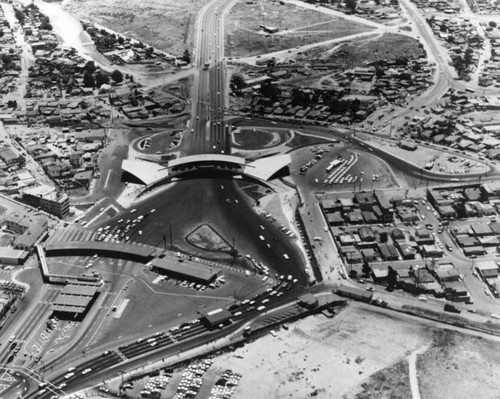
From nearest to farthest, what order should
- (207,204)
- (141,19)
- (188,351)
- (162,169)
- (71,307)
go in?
(188,351) < (71,307) < (207,204) < (162,169) < (141,19)

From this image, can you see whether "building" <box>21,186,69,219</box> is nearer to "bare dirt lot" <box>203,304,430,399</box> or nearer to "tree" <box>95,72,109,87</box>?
"bare dirt lot" <box>203,304,430,399</box>

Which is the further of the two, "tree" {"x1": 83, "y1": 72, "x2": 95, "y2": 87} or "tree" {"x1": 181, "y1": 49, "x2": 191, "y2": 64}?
"tree" {"x1": 181, "y1": 49, "x2": 191, "y2": 64}

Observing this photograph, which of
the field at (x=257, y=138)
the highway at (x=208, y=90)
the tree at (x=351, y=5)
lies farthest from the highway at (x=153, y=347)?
the tree at (x=351, y=5)

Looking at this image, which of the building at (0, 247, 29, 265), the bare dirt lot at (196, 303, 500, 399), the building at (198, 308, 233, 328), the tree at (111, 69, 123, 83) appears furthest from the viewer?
the tree at (111, 69, 123, 83)

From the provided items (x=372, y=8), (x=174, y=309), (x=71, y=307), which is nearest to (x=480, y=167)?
(x=174, y=309)

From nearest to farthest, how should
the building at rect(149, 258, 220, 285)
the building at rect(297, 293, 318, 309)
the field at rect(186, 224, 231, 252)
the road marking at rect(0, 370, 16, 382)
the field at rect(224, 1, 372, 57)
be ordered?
the road marking at rect(0, 370, 16, 382) → the building at rect(297, 293, 318, 309) → the building at rect(149, 258, 220, 285) → the field at rect(186, 224, 231, 252) → the field at rect(224, 1, 372, 57)

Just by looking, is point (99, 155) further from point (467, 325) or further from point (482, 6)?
point (482, 6)

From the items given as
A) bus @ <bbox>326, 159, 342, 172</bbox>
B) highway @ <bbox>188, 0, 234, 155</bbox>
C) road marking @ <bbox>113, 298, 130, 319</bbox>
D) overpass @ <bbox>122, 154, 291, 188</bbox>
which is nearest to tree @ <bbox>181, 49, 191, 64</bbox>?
highway @ <bbox>188, 0, 234, 155</bbox>
